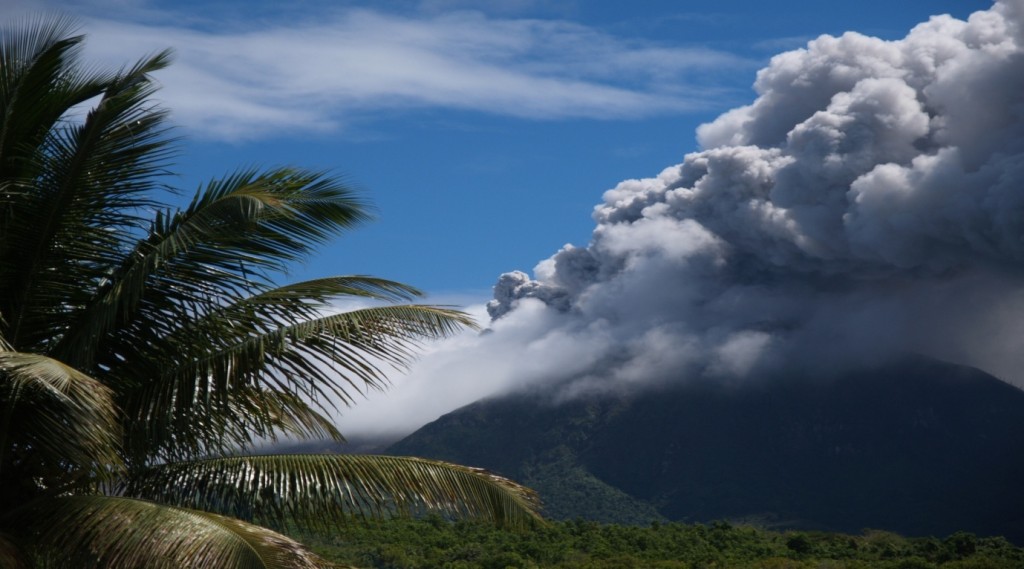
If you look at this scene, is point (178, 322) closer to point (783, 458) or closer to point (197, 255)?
point (197, 255)

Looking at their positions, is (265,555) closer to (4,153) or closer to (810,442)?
(4,153)

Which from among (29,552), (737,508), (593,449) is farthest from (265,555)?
(593,449)

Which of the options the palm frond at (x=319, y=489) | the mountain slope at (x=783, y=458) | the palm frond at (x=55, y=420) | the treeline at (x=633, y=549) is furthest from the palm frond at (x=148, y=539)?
the mountain slope at (x=783, y=458)

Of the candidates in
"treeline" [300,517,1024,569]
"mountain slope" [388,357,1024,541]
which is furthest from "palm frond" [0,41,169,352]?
"mountain slope" [388,357,1024,541]

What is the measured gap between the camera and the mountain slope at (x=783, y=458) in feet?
A: 470

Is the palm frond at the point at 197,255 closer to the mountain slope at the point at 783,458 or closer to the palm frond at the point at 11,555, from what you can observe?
the palm frond at the point at 11,555

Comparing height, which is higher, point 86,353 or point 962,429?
point 962,429

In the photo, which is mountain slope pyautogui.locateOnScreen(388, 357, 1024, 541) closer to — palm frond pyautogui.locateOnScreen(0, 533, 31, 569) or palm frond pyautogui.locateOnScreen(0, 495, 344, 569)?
palm frond pyautogui.locateOnScreen(0, 495, 344, 569)

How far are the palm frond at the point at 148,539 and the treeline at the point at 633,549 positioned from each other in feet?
88.9

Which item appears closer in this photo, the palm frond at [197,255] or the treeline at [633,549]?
the palm frond at [197,255]

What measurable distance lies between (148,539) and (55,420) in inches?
34.9

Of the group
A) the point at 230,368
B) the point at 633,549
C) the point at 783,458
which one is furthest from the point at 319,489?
the point at 783,458

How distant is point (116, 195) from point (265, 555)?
2881 mm

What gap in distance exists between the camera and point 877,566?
156ft
